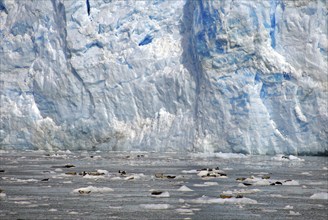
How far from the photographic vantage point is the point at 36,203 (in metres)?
11.6

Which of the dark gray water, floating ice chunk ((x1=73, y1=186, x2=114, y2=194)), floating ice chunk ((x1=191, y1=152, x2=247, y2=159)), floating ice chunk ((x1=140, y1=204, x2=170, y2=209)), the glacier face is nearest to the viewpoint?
the dark gray water

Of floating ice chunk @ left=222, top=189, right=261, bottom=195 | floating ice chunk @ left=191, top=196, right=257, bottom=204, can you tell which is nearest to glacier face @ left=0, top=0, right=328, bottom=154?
floating ice chunk @ left=222, top=189, right=261, bottom=195

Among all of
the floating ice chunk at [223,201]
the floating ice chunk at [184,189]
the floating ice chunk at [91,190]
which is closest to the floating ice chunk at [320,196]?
the floating ice chunk at [223,201]

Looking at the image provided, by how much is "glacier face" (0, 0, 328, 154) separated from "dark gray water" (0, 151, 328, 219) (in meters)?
8.99

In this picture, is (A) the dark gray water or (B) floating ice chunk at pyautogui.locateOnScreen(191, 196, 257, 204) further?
(B) floating ice chunk at pyautogui.locateOnScreen(191, 196, 257, 204)

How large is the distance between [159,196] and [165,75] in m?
20.1

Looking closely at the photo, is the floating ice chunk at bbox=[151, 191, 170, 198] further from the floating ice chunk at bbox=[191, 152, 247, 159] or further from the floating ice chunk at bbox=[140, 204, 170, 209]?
the floating ice chunk at bbox=[191, 152, 247, 159]

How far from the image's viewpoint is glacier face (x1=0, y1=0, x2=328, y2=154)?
29.9 metres

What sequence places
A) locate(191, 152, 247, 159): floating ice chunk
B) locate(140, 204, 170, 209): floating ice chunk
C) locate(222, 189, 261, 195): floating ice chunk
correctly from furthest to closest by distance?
locate(191, 152, 247, 159): floating ice chunk
locate(222, 189, 261, 195): floating ice chunk
locate(140, 204, 170, 209): floating ice chunk

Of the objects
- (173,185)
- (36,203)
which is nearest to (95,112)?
(173,185)

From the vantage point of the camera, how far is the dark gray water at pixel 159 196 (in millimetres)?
10617

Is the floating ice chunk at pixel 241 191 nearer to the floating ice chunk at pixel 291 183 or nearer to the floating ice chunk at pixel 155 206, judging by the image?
the floating ice chunk at pixel 291 183

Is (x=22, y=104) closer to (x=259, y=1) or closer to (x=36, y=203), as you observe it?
(x=259, y=1)

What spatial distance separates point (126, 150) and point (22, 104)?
17.9ft
